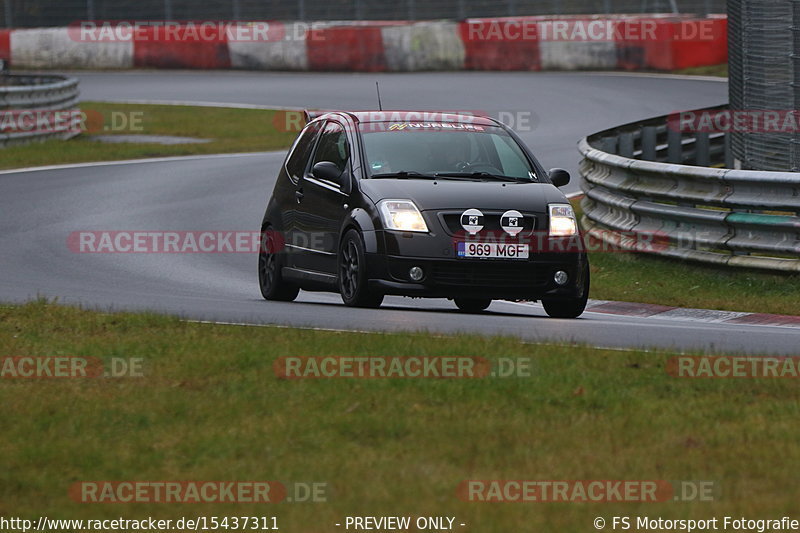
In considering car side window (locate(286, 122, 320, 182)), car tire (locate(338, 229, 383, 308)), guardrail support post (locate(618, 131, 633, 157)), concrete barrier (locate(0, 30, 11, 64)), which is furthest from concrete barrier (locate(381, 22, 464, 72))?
car tire (locate(338, 229, 383, 308))

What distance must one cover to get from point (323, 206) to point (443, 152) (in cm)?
104

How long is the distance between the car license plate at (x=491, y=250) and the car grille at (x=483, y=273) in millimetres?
51

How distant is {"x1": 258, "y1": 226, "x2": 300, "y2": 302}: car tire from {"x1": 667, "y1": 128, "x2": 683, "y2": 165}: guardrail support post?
31.2ft

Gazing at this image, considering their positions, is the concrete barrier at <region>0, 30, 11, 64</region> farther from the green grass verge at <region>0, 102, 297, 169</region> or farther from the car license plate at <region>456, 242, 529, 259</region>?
the car license plate at <region>456, 242, 529, 259</region>

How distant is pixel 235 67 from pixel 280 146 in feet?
45.8

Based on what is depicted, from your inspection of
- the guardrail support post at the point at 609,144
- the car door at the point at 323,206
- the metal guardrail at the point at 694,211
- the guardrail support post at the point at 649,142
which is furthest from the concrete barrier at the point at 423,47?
the car door at the point at 323,206

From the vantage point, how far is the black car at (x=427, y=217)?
1107 centimetres

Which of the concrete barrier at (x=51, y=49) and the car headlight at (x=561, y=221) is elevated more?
the car headlight at (x=561, y=221)

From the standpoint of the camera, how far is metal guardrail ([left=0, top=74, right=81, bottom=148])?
87.2 feet

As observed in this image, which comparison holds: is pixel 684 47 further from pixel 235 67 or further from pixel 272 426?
pixel 272 426

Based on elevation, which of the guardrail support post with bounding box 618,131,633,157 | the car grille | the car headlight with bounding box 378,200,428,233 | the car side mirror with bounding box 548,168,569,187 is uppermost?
the car side mirror with bounding box 548,168,569,187

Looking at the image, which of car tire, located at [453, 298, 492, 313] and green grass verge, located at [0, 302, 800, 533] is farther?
car tire, located at [453, 298, 492, 313]

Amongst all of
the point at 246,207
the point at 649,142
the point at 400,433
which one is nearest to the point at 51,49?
the point at 246,207

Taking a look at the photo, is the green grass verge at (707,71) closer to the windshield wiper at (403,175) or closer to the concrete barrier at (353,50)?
the concrete barrier at (353,50)
